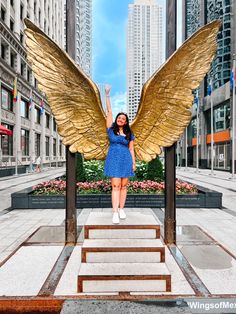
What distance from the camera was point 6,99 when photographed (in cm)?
2686

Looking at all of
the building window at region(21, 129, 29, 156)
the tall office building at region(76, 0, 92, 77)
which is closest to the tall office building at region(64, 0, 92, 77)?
the tall office building at region(76, 0, 92, 77)

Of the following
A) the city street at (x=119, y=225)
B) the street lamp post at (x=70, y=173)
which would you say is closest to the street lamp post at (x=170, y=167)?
the city street at (x=119, y=225)

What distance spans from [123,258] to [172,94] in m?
2.98

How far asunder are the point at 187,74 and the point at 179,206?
6377 millimetres

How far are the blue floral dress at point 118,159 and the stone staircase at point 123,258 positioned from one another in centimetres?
81

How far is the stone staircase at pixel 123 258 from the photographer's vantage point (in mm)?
3611

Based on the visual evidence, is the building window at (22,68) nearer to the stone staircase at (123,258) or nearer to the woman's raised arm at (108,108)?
the woman's raised arm at (108,108)

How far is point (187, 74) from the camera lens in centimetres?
498

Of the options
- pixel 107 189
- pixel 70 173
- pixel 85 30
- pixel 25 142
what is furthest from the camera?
pixel 85 30

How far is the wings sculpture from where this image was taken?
15.5 ft

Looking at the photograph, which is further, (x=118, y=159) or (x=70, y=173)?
(x=70, y=173)

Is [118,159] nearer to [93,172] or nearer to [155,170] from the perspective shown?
[155,170]

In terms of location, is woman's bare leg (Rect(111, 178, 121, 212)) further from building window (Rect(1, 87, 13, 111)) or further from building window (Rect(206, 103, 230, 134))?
building window (Rect(206, 103, 230, 134))

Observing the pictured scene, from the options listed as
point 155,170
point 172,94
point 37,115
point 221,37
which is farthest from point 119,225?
point 37,115
